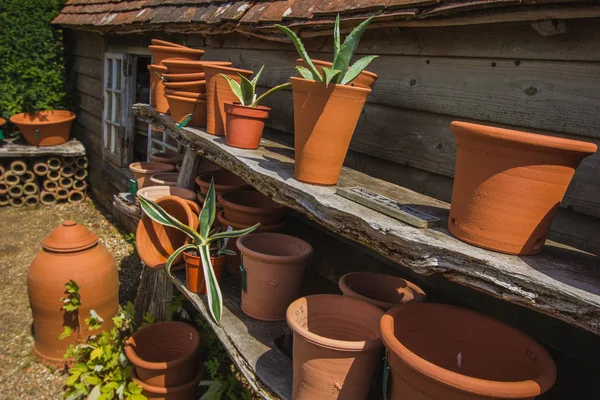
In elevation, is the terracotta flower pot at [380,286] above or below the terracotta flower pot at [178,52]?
below

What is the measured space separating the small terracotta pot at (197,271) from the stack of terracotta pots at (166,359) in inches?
23.8

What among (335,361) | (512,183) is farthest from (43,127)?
(512,183)

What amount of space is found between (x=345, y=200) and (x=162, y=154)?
2641 mm

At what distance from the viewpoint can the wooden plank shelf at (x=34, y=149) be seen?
523 centimetres

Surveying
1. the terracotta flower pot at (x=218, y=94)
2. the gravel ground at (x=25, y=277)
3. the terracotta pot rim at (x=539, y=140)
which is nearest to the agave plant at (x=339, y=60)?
the terracotta pot rim at (x=539, y=140)

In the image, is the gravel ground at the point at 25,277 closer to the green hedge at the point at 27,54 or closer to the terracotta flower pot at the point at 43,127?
the terracotta flower pot at the point at 43,127

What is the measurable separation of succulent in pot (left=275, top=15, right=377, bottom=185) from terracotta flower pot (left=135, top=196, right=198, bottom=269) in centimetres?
94

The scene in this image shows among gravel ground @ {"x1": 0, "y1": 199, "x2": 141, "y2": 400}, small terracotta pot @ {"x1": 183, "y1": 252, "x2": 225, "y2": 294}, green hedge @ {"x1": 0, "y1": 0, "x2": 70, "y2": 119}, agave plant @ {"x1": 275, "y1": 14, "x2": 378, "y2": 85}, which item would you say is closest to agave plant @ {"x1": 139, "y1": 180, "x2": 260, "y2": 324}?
small terracotta pot @ {"x1": 183, "y1": 252, "x2": 225, "y2": 294}

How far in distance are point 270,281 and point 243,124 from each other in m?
0.65

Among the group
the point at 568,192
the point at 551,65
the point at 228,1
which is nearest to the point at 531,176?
the point at 568,192

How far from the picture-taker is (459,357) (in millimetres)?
1211

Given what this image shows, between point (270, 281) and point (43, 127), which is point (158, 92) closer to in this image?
point (270, 281)

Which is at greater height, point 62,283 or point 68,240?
point 68,240

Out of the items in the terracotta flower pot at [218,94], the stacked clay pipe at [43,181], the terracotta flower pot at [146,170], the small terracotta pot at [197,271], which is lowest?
the stacked clay pipe at [43,181]
